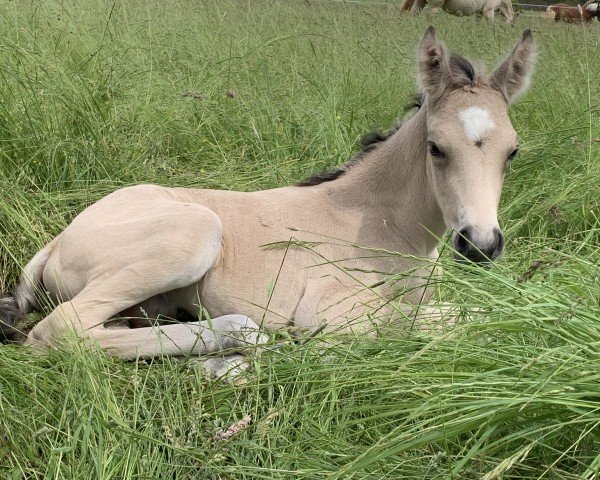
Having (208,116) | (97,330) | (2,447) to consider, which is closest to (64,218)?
(97,330)

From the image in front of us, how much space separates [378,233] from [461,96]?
30.2 inches

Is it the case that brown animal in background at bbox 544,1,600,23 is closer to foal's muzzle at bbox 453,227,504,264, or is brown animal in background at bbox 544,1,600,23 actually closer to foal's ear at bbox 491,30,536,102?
foal's ear at bbox 491,30,536,102

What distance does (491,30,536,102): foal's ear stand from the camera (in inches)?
160

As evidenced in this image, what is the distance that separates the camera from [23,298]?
396cm

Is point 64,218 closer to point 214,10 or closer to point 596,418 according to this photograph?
point 596,418

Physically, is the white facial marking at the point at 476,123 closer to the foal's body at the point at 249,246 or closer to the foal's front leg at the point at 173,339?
the foal's body at the point at 249,246

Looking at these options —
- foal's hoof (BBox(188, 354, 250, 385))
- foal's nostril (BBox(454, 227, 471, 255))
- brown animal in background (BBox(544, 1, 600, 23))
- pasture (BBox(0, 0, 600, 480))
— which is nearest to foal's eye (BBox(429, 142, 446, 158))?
foal's nostril (BBox(454, 227, 471, 255))

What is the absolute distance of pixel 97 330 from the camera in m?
3.65

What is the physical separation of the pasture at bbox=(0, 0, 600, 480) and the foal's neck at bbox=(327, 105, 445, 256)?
51 centimetres

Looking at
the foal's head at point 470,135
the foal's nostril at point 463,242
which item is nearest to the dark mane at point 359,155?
the foal's head at point 470,135

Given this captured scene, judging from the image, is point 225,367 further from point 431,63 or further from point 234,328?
point 431,63

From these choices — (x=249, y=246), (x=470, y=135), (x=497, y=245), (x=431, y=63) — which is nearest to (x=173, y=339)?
(x=249, y=246)

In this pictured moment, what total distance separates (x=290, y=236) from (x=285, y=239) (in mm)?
130

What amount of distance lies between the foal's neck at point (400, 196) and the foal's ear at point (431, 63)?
124mm
